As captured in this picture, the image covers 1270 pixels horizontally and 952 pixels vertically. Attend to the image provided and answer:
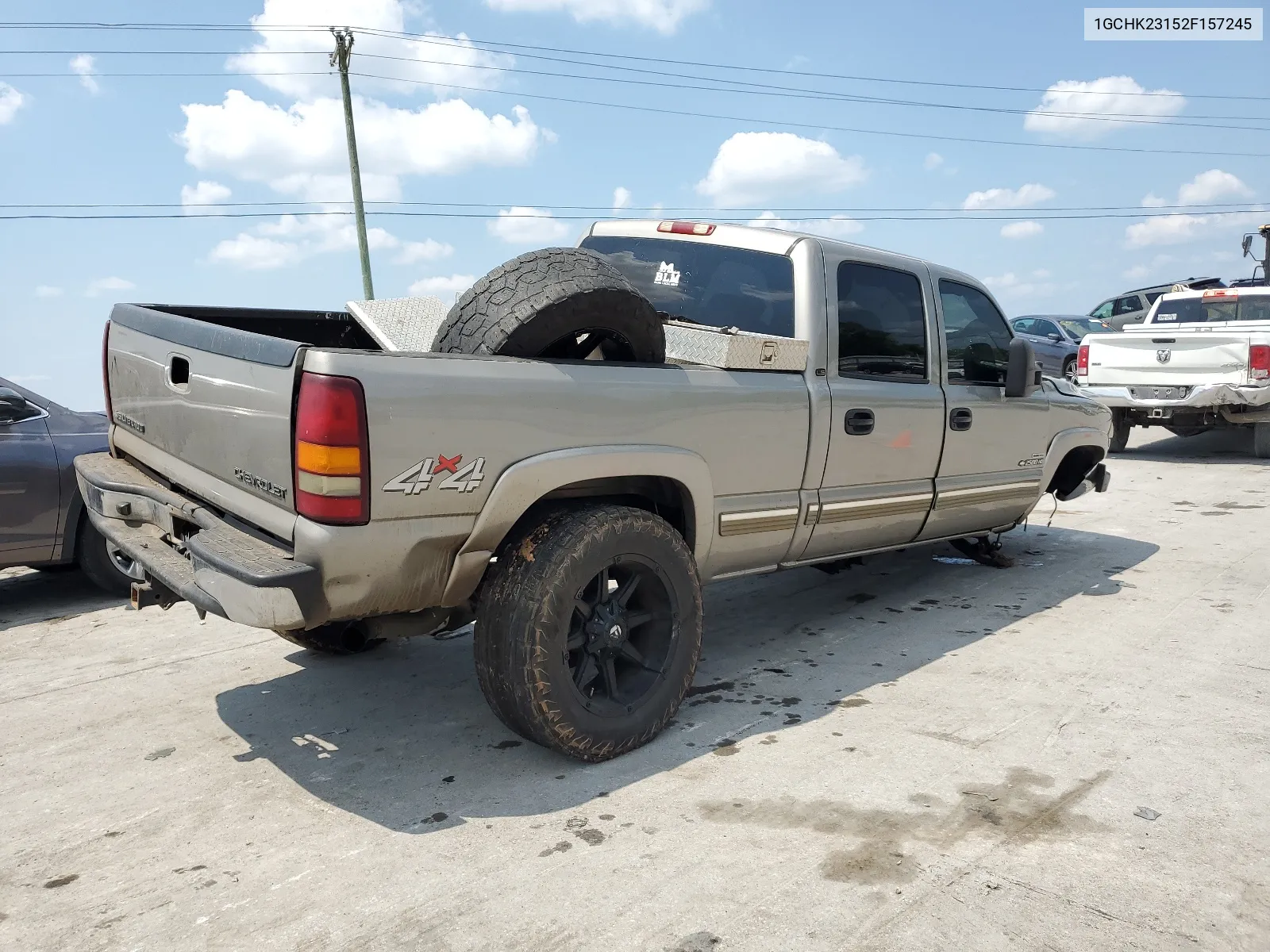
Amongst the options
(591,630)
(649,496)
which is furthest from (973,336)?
(591,630)

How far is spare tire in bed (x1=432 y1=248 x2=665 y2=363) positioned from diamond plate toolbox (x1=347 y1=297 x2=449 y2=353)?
0.43 meters

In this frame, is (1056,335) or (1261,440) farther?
(1056,335)

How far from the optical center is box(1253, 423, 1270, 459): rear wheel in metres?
11.0

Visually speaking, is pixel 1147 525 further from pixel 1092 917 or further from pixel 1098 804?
pixel 1092 917

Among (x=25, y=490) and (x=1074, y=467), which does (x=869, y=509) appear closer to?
(x=1074, y=467)

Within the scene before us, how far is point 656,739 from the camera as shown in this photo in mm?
3484

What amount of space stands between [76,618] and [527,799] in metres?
3.74

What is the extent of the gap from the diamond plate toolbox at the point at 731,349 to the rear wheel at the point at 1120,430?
863 cm

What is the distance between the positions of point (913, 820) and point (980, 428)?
2.69m

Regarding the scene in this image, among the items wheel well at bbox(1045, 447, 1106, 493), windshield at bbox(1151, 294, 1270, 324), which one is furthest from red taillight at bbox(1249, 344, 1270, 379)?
wheel well at bbox(1045, 447, 1106, 493)

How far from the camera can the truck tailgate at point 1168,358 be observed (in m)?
10.4

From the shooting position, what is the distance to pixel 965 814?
290 cm

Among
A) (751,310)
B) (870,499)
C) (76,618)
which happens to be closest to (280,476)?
(751,310)

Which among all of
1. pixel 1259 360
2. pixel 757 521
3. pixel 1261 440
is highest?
pixel 1259 360
